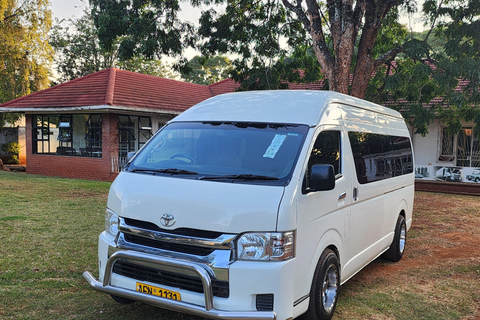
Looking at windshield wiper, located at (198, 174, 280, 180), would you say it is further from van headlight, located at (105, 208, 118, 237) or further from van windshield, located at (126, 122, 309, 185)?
van headlight, located at (105, 208, 118, 237)

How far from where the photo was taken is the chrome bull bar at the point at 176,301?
339 centimetres

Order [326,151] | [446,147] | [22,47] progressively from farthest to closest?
[22,47], [446,147], [326,151]

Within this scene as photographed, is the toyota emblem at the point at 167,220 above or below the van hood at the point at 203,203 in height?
below

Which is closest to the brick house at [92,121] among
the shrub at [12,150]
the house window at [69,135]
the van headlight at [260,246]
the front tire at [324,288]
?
the house window at [69,135]

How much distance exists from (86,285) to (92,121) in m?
14.5

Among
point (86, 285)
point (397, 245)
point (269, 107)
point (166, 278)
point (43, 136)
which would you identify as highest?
point (269, 107)

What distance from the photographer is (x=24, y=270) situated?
18.6ft

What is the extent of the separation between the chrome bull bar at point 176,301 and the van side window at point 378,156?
2349 millimetres

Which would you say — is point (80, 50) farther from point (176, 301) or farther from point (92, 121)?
point (176, 301)

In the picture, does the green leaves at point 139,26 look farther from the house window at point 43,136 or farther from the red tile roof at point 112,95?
the house window at point 43,136

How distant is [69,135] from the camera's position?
1909 cm

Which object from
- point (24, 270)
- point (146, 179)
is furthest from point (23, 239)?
point (146, 179)

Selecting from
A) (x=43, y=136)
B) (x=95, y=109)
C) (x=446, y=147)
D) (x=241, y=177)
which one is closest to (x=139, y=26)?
(x=95, y=109)

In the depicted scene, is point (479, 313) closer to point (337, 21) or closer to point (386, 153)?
point (386, 153)
